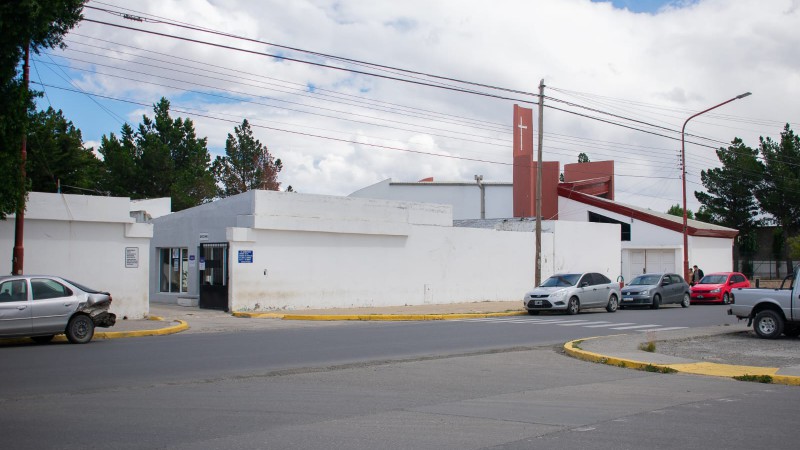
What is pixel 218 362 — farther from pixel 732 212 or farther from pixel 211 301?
pixel 732 212

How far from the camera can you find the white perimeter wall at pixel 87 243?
2136 centimetres

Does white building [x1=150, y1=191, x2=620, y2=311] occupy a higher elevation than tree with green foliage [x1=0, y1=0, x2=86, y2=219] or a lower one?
lower

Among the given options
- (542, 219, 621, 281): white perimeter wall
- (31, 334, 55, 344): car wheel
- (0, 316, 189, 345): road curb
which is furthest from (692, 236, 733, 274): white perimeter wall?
(31, 334, 55, 344): car wheel

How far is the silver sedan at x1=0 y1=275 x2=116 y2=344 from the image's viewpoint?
1572 centimetres

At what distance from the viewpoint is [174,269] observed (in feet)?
104

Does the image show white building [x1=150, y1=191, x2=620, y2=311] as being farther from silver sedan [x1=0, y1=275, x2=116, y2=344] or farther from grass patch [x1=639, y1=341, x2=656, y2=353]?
grass patch [x1=639, y1=341, x2=656, y2=353]

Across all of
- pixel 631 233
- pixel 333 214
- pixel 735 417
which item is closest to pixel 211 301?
pixel 333 214

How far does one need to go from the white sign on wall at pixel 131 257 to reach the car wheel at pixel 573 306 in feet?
49.7

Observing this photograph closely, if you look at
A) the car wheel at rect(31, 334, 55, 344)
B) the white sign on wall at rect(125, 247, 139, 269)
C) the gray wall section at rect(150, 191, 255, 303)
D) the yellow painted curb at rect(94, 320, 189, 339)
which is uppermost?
the gray wall section at rect(150, 191, 255, 303)

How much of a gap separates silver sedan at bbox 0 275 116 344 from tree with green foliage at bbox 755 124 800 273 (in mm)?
60077

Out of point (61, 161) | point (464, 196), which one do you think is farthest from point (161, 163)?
point (464, 196)

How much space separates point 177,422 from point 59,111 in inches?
2064

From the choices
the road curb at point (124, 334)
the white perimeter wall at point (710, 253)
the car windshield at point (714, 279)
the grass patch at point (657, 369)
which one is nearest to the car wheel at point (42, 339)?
the road curb at point (124, 334)

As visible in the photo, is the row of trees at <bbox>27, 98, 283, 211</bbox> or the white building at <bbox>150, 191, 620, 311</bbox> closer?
the white building at <bbox>150, 191, 620, 311</bbox>
